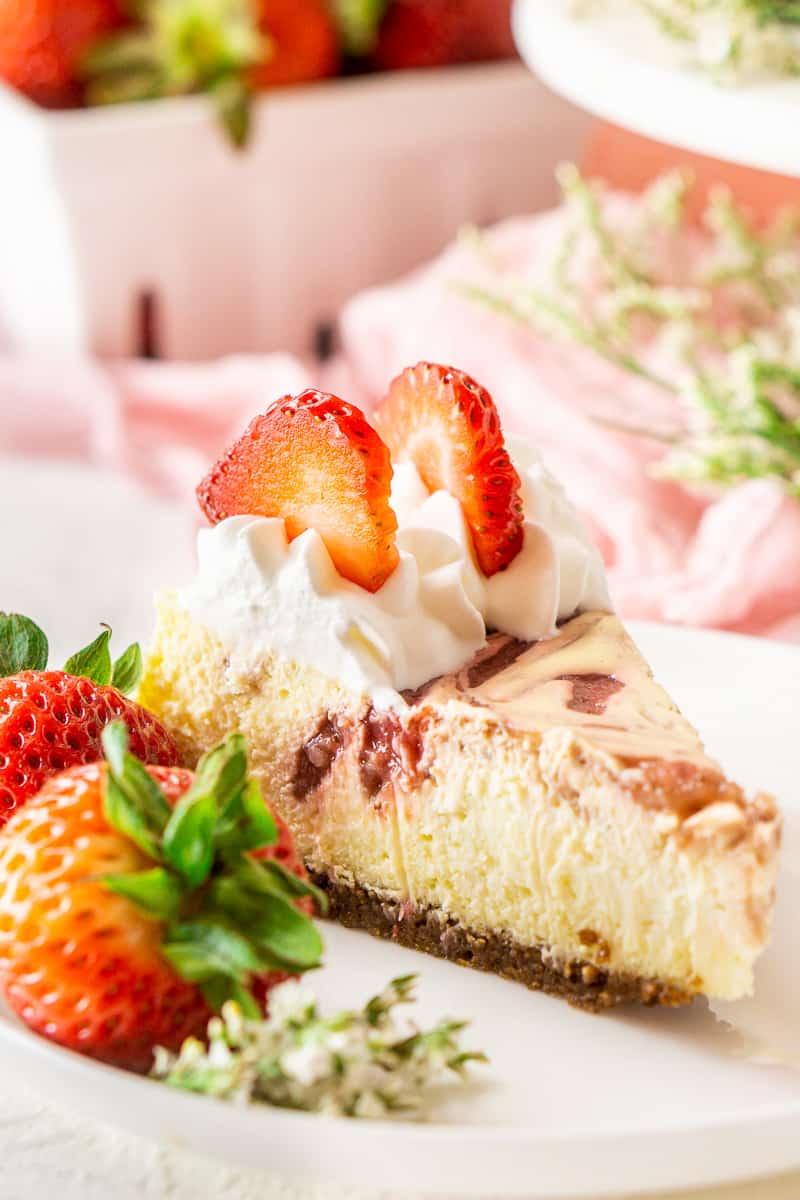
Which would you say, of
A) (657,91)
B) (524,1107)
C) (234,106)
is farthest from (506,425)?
(524,1107)

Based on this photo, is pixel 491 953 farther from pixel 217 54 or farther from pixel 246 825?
pixel 217 54

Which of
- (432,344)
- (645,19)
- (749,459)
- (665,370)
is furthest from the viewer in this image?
(432,344)

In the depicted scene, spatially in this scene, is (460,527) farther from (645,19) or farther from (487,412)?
(645,19)

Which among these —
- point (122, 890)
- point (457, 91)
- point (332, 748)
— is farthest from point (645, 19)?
point (122, 890)

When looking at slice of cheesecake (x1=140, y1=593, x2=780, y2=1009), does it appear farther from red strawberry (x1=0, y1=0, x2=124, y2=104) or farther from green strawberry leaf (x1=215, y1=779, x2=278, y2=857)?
red strawberry (x1=0, y1=0, x2=124, y2=104)

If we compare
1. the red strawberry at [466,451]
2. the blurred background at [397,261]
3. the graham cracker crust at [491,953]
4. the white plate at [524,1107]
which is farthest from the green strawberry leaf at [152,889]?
the blurred background at [397,261]

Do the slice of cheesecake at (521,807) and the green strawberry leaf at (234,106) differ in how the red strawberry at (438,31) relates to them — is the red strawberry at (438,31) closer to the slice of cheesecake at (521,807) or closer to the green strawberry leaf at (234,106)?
the green strawberry leaf at (234,106)
